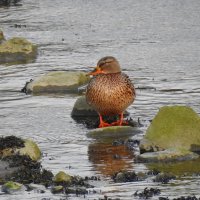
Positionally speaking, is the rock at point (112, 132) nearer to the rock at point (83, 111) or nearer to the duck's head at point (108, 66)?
the duck's head at point (108, 66)

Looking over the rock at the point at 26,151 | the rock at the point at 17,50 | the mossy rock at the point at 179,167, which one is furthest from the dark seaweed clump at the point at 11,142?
the rock at the point at 17,50

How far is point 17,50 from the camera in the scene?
2356 cm

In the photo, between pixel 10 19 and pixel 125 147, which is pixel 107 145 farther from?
pixel 10 19

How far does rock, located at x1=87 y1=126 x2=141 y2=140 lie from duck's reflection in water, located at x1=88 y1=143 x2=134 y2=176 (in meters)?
0.48

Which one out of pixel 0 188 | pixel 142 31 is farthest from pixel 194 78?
pixel 0 188

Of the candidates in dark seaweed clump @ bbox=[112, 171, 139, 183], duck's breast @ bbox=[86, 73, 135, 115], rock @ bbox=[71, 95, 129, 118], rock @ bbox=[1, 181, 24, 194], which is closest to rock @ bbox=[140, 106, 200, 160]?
dark seaweed clump @ bbox=[112, 171, 139, 183]

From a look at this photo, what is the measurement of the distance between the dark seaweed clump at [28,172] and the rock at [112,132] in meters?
2.10

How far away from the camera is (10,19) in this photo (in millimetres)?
29250

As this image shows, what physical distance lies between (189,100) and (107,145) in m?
3.32

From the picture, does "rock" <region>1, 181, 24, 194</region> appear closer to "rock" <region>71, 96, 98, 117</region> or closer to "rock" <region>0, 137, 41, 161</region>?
"rock" <region>0, 137, 41, 161</region>

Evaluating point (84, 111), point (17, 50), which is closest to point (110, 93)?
point (84, 111)

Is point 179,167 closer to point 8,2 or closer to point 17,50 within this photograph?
point 17,50

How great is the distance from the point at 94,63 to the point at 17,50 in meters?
2.46

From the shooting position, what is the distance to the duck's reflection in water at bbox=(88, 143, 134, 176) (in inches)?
518
